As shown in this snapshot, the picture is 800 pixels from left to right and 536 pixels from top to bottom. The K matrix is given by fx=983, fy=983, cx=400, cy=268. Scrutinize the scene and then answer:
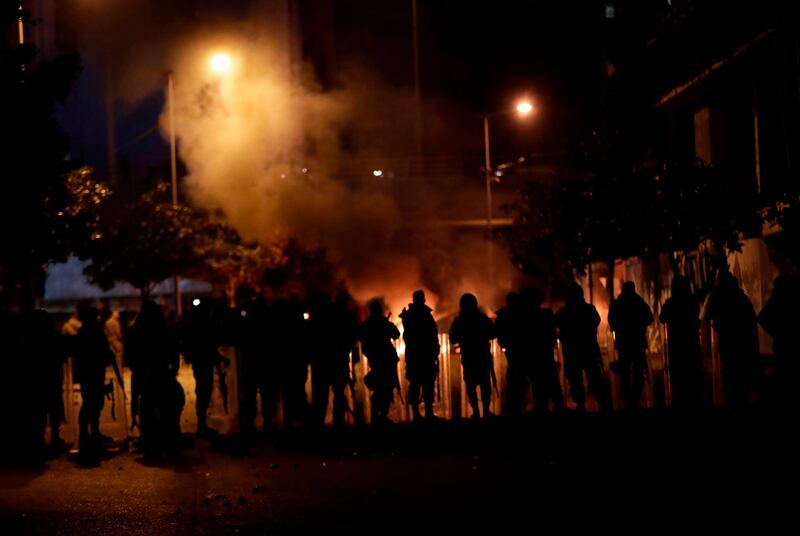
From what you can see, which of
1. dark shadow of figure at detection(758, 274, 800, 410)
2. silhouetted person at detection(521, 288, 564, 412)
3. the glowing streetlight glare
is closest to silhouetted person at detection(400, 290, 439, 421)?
silhouetted person at detection(521, 288, 564, 412)

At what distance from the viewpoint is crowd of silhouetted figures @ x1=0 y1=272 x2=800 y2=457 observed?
967 cm

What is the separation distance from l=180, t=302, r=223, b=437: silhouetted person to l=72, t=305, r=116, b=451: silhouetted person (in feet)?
2.61

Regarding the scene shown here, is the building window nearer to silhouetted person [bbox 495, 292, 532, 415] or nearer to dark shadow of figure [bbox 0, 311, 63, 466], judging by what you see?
silhouetted person [bbox 495, 292, 532, 415]

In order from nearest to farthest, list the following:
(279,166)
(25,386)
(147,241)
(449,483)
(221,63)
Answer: (449,483) < (25,386) < (221,63) < (279,166) < (147,241)

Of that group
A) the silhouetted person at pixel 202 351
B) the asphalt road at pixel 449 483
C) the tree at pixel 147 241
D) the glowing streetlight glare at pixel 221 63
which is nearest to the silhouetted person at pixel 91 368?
the asphalt road at pixel 449 483

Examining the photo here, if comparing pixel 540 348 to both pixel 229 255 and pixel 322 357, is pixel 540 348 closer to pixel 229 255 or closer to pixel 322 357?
pixel 322 357

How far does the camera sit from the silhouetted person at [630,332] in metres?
10.1

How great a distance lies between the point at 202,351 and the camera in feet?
32.9

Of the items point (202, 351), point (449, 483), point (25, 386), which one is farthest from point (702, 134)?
point (25, 386)

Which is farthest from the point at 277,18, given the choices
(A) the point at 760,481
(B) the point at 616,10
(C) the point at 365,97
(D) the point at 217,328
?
(A) the point at 760,481

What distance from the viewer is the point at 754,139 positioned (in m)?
15.2

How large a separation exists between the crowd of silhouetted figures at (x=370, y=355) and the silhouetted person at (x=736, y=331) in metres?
0.01

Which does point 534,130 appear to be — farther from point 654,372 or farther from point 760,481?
point 760,481

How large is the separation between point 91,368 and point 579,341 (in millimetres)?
4875
